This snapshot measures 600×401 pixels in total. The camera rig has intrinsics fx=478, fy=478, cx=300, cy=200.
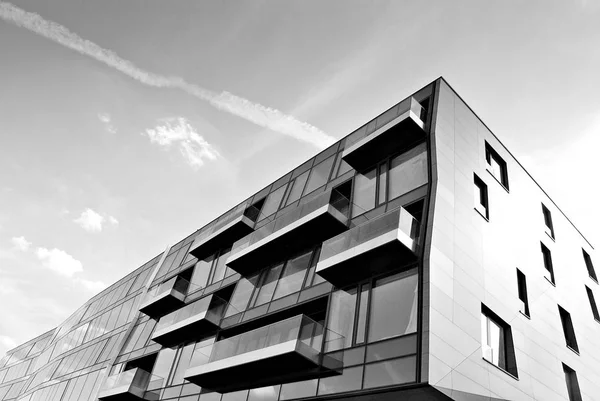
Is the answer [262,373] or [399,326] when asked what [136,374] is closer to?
[262,373]

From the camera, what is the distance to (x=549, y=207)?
2416cm

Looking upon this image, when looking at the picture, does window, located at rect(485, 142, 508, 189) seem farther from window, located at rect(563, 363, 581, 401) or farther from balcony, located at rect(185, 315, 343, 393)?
balcony, located at rect(185, 315, 343, 393)

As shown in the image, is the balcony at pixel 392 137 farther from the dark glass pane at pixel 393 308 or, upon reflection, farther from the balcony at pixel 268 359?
the balcony at pixel 268 359

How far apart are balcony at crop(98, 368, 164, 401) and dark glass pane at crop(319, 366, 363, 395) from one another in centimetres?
1192

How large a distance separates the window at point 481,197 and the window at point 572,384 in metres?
6.88

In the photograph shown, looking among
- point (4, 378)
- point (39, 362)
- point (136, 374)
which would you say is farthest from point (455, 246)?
point (4, 378)

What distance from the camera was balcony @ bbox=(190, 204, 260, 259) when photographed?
26031 mm

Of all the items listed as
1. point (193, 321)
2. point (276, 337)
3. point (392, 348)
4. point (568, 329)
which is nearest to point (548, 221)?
point (568, 329)

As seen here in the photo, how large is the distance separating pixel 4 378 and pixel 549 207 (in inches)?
2348

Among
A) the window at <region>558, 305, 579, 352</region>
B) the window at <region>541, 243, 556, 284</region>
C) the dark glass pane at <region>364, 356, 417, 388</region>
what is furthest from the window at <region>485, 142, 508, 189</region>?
the dark glass pane at <region>364, 356, 417, 388</region>

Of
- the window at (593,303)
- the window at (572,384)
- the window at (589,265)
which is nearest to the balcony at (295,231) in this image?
the window at (572,384)

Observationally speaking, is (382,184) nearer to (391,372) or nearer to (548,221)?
(391,372)

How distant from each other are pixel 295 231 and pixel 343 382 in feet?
24.3

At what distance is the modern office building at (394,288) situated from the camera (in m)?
14.3
